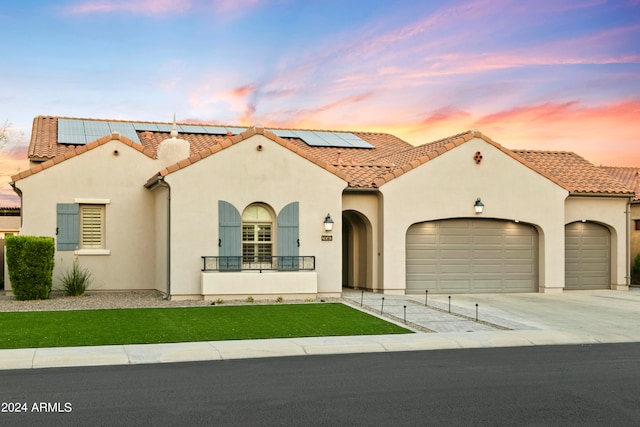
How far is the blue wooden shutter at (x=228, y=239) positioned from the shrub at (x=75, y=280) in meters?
4.48

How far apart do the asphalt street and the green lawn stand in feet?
7.02

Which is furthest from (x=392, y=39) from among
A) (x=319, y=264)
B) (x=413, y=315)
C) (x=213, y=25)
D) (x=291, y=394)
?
(x=291, y=394)

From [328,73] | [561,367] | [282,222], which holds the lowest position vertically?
[561,367]

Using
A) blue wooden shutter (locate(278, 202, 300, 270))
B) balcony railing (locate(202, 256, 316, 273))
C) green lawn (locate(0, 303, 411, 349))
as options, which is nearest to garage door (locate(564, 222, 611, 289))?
balcony railing (locate(202, 256, 316, 273))

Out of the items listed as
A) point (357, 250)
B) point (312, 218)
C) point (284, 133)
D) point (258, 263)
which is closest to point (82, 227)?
point (258, 263)

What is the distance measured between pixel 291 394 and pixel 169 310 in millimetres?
9212

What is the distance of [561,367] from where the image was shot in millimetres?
10672

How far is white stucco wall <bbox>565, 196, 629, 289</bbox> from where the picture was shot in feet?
79.5

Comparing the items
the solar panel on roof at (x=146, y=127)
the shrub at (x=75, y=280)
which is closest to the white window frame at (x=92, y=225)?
the shrub at (x=75, y=280)

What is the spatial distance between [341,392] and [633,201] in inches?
901

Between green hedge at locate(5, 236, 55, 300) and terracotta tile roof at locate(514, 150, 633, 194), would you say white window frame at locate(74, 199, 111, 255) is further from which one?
terracotta tile roof at locate(514, 150, 633, 194)

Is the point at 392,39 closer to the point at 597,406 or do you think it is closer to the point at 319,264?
the point at 319,264

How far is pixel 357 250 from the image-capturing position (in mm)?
23750

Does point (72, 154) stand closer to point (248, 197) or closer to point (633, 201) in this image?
point (248, 197)
